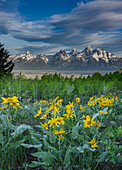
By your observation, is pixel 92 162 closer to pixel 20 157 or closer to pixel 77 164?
pixel 77 164

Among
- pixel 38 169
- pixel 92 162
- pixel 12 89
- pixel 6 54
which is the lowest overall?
pixel 38 169

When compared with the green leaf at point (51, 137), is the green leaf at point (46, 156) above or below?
below

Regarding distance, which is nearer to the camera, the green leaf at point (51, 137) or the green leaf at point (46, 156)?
the green leaf at point (46, 156)

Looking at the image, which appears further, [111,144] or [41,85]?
[41,85]

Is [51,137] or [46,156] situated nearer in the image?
[46,156]

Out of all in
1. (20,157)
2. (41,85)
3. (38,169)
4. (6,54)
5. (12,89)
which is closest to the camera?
(38,169)

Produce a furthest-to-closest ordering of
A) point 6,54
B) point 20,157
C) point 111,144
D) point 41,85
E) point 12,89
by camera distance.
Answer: point 6,54, point 41,85, point 12,89, point 20,157, point 111,144

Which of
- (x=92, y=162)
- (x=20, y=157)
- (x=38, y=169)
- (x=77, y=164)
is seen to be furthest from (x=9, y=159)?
(x=92, y=162)

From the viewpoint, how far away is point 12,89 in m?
5.85

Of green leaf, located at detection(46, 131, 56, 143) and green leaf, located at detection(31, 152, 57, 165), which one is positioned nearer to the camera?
green leaf, located at detection(31, 152, 57, 165)

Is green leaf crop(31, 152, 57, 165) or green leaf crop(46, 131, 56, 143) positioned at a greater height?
green leaf crop(46, 131, 56, 143)

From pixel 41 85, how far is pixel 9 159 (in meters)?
4.37

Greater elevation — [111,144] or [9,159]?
[111,144]

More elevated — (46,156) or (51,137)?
(51,137)
